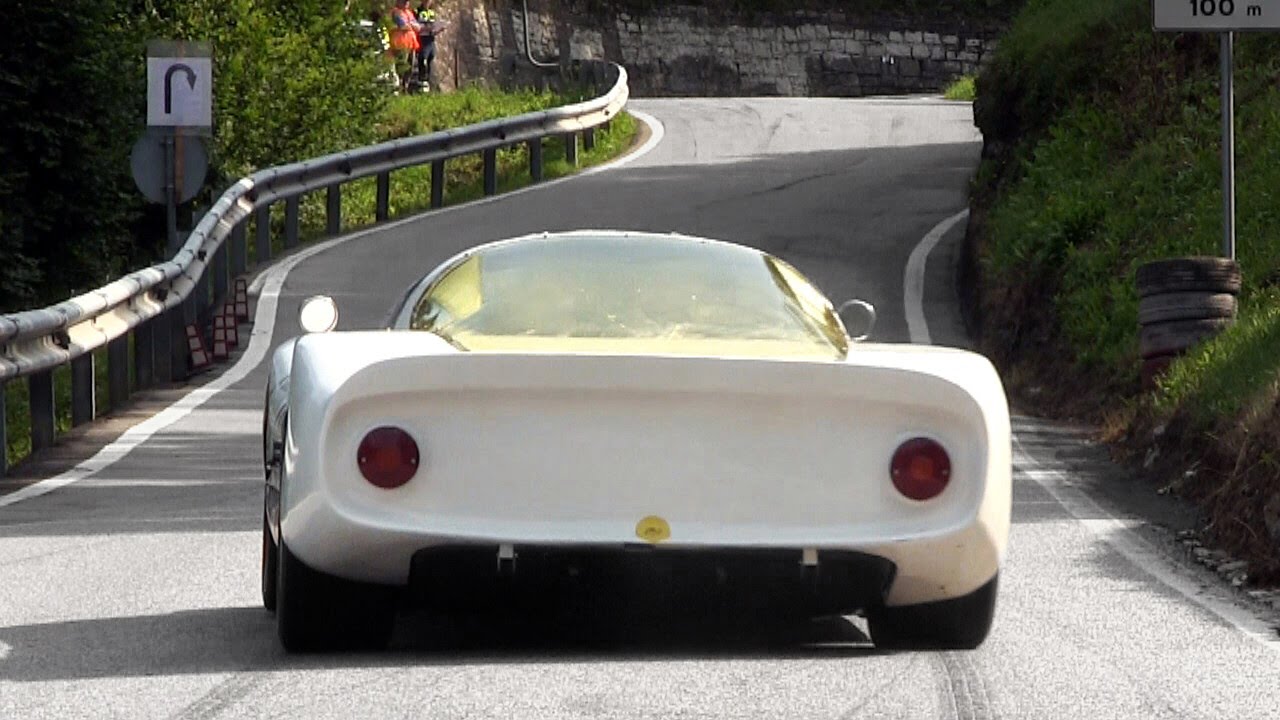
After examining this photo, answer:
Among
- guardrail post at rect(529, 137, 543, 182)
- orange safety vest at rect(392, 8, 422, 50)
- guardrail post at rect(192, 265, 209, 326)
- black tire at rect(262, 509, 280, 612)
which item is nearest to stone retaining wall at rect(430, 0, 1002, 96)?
orange safety vest at rect(392, 8, 422, 50)

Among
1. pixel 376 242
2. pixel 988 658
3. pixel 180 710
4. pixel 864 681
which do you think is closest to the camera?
pixel 180 710

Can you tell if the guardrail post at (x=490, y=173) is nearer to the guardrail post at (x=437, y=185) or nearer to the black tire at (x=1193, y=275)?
the guardrail post at (x=437, y=185)

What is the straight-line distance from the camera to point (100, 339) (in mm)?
15609

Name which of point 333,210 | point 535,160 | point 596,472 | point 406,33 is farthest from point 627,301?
point 406,33

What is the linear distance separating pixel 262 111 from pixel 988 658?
2491 cm

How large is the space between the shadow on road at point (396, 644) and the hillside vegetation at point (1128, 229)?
2559mm

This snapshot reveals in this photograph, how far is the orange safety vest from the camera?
4169cm

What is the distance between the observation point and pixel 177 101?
A: 2186 cm

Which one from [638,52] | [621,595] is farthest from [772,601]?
[638,52]

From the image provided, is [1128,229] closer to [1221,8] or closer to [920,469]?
[1221,8]

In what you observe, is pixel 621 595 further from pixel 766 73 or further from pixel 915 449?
pixel 766 73

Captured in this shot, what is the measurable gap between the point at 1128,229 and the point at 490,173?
12.2 m

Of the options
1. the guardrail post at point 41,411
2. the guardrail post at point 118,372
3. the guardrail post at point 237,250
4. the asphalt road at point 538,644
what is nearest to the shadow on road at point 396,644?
the asphalt road at point 538,644

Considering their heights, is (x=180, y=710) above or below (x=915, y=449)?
below
